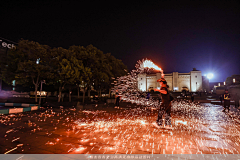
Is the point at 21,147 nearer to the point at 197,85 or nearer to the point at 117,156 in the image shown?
the point at 117,156

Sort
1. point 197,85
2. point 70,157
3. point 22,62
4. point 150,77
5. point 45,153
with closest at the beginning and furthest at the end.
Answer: point 70,157, point 45,153, point 22,62, point 197,85, point 150,77

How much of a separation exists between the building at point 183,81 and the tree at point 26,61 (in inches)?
2887

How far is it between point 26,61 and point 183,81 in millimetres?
84273

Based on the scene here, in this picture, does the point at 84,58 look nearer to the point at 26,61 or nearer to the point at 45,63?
the point at 45,63

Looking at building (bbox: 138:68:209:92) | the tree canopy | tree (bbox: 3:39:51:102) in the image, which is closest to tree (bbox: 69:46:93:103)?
the tree canopy

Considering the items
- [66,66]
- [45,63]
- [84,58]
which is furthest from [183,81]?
[45,63]

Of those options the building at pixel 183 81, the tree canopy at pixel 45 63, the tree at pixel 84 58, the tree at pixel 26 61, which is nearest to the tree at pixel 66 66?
the tree canopy at pixel 45 63

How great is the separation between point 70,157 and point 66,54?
16477mm

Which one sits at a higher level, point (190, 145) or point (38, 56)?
point (38, 56)

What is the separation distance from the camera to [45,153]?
12.0ft

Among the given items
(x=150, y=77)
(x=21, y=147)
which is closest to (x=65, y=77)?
(x=21, y=147)

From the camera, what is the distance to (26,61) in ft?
57.0

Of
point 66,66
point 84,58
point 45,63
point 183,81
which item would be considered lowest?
point 66,66

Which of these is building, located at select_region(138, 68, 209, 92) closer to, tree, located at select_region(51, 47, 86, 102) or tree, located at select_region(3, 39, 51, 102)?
tree, located at select_region(51, 47, 86, 102)
